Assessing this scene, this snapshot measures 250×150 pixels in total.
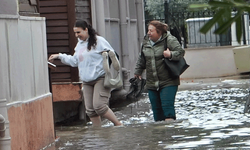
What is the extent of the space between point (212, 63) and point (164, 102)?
12.2 metres

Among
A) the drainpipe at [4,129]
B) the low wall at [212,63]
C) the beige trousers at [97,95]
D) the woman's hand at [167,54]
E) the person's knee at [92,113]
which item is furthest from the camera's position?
the low wall at [212,63]

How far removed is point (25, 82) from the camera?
5.04m

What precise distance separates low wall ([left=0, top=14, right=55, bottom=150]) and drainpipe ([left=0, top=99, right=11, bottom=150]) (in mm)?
101

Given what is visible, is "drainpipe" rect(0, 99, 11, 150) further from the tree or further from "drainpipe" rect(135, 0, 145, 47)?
"drainpipe" rect(135, 0, 145, 47)

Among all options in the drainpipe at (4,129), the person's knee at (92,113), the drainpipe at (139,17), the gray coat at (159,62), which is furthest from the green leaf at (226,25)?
the drainpipe at (139,17)

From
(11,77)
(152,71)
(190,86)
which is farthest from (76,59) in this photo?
(190,86)

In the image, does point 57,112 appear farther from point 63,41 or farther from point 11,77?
point 11,77

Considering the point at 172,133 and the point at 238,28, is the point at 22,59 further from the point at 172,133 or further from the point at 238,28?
the point at 238,28

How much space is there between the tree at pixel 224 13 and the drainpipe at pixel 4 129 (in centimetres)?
339

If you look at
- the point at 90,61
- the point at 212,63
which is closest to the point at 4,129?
the point at 90,61

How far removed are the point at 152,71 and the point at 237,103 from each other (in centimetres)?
362

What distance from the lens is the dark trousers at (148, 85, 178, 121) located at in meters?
7.25

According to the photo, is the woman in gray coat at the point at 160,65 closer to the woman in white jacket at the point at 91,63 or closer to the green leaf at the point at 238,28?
the woman in white jacket at the point at 91,63

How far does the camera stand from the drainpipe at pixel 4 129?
419 cm
